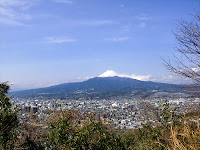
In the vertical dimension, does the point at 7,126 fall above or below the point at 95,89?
above

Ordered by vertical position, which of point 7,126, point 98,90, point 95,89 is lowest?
point 98,90

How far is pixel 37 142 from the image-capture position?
4941 mm

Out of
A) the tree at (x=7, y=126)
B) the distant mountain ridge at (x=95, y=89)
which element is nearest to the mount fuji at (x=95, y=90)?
the distant mountain ridge at (x=95, y=89)

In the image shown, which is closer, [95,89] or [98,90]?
[98,90]

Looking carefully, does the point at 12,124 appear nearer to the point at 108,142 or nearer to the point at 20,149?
the point at 20,149

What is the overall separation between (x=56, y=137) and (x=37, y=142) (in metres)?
1.29

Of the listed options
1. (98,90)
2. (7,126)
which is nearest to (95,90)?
(98,90)

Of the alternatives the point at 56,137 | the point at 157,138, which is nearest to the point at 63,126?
the point at 56,137

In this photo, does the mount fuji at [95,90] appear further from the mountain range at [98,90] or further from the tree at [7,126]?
the tree at [7,126]

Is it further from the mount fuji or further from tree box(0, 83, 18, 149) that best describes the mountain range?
tree box(0, 83, 18, 149)

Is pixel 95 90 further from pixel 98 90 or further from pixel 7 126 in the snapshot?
pixel 7 126

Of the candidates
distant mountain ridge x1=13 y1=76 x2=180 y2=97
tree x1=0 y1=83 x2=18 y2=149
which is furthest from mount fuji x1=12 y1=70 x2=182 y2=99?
tree x1=0 y1=83 x2=18 y2=149

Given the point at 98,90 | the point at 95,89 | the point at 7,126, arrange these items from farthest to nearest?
the point at 95,89 < the point at 98,90 < the point at 7,126

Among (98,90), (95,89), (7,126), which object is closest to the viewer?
(7,126)
